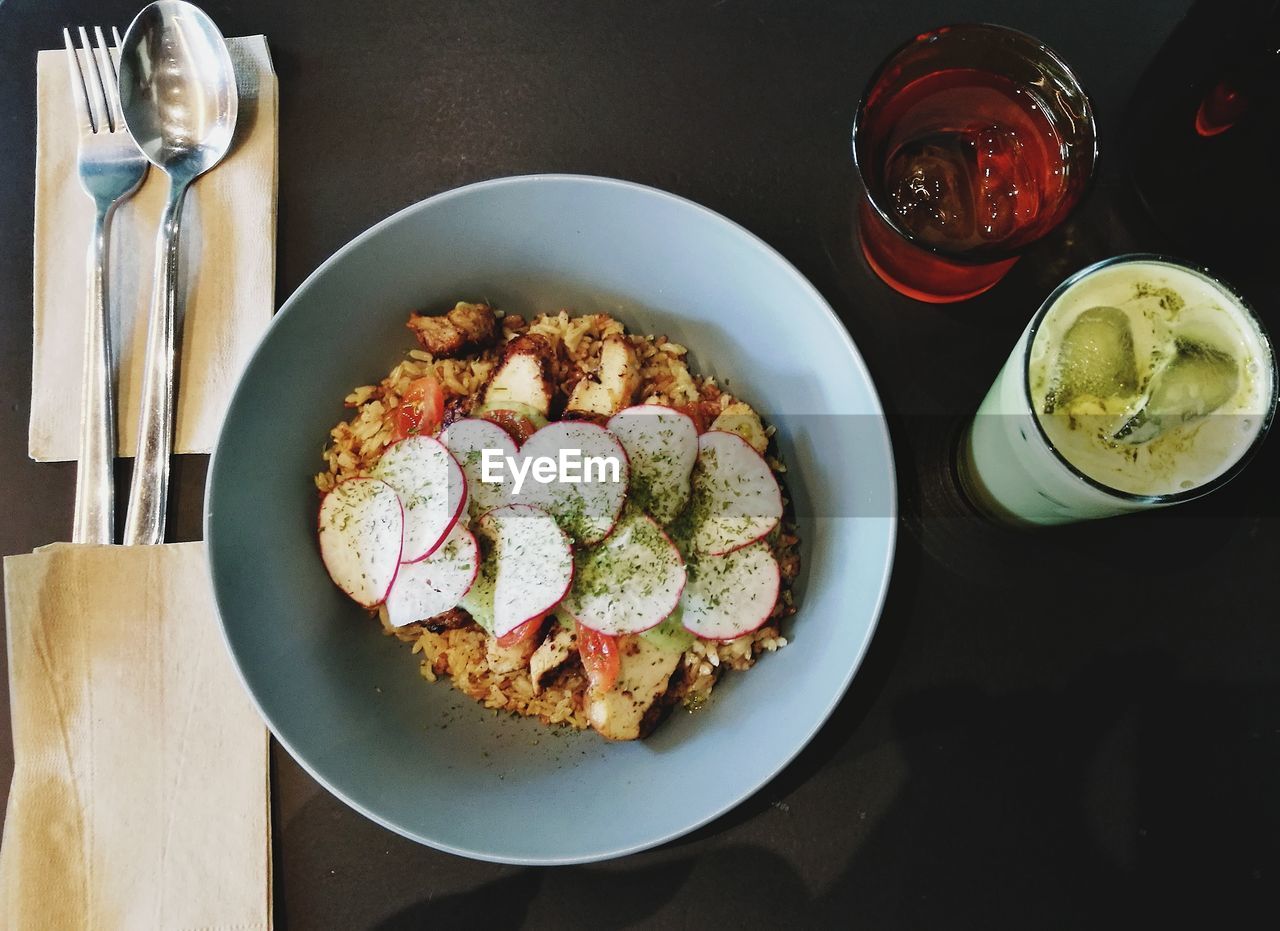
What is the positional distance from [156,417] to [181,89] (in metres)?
0.54

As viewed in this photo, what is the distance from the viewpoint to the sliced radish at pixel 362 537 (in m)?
1.17

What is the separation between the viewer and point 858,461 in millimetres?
1078

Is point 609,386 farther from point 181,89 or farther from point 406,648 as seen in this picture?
point 181,89

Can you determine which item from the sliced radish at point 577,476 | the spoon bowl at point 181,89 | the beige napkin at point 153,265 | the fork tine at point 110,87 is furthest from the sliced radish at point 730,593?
the fork tine at point 110,87

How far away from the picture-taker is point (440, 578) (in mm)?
1140

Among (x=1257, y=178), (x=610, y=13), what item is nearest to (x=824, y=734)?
(x=1257, y=178)

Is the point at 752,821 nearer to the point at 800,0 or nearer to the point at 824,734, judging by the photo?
the point at 824,734

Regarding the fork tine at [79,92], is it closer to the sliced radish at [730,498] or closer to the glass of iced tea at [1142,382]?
the sliced radish at [730,498]

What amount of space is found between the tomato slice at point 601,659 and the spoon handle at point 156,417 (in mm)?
693

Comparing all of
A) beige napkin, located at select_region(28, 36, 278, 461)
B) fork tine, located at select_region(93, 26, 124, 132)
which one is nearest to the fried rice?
beige napkin, located at select_region(28, 36, 278, 461)

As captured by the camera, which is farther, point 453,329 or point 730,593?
point 453,329

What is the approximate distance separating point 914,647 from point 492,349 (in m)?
Answer: 0.78

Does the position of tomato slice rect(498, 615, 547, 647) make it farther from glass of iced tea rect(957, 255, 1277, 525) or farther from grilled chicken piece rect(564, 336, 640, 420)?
glass of iced tea rect(957, 255, 1277, 525)

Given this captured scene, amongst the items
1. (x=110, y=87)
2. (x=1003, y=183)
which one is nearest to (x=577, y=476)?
(x=1003, y=183)
